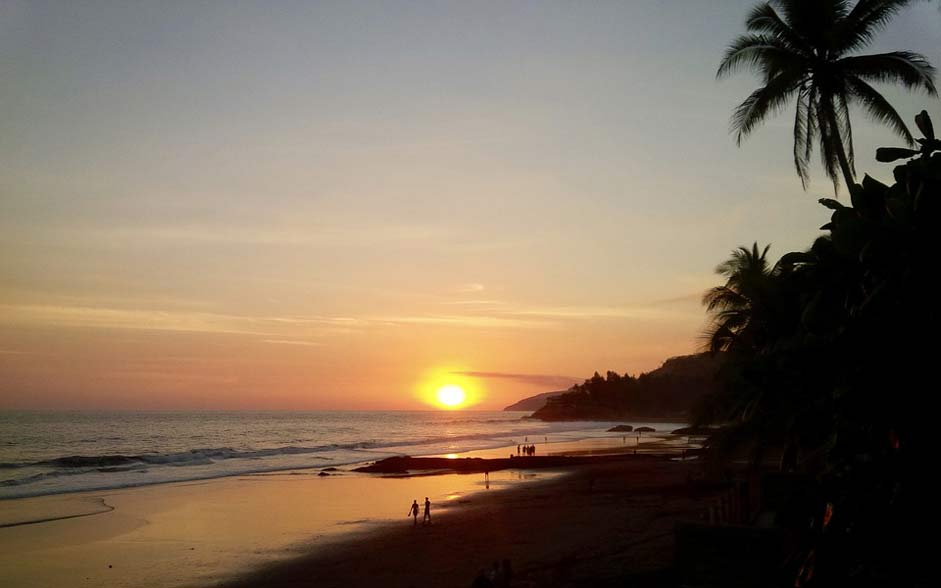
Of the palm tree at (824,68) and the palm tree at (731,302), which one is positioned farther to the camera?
the palm tree at (731,302)

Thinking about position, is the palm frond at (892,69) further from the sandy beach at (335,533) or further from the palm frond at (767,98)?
the sandy beach at (335,533)

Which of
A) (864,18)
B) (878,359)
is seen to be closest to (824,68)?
(864,18)

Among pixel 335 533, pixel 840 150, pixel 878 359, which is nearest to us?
pixel 878 359

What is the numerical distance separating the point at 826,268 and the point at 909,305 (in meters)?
1.33

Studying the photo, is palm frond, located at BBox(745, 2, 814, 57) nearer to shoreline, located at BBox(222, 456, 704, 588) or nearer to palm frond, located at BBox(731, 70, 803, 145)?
palm frond, located at BBox(731, 70, 803, 145)

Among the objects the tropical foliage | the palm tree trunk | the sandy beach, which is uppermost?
the palm tree trunk

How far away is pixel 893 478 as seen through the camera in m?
7.54

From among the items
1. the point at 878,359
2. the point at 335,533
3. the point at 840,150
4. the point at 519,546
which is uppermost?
the point at 840,150

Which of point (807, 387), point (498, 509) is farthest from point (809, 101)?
point (498, 509)

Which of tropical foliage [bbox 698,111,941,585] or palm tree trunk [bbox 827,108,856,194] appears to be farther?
palm tree trunk [bbox 827,108,856,194]

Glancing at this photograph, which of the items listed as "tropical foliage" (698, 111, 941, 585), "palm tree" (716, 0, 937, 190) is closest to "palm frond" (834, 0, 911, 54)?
"palm tree" (716, 0, 937, 190)

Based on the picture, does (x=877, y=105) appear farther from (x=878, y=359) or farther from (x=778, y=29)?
(x=878, y=359)

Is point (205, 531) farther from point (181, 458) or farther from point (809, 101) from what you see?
point (181, 458)

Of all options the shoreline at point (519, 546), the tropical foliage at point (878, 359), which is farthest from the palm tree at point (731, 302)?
the tropical foliage at point (878, 359)
